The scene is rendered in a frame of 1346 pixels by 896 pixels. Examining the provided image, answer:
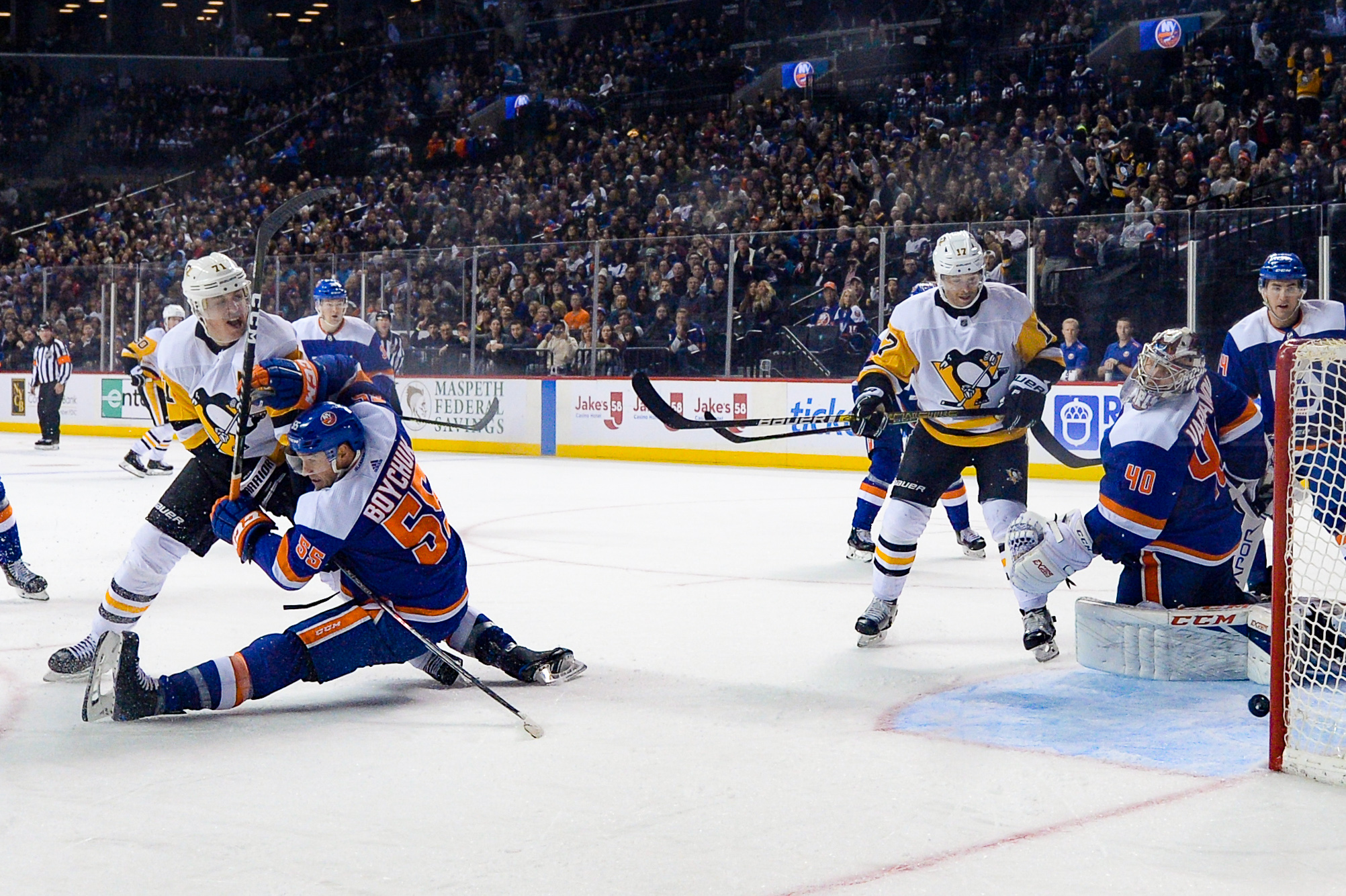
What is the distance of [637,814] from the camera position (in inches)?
97.6

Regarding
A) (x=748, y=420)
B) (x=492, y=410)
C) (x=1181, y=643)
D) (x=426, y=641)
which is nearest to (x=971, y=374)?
(x=748, y=420)

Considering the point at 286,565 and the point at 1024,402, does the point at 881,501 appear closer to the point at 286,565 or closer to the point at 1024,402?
the point at 1024,402

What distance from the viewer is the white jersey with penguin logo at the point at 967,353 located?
4.29 m

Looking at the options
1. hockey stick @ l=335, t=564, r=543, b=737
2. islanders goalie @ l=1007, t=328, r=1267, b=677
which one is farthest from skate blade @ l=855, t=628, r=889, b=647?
hockey stick @ l=335, t=564, r=543, b=737

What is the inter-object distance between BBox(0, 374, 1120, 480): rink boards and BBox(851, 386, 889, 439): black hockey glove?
6079 millimetres

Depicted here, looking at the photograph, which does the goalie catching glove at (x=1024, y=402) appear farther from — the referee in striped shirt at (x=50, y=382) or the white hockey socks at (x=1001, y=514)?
the referee in striped shirt at (x=50, y=382)

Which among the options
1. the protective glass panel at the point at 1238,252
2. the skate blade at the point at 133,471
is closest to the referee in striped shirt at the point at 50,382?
the skate blade at the point at 133,471

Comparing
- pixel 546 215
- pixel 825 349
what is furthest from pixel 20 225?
pixel 825 349

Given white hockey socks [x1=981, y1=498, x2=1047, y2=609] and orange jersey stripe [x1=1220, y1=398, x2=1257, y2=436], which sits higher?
orange jersey stripe [x1=1220, y1=398, x2=1257, y2=436]

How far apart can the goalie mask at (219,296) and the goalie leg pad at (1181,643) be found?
2.33m

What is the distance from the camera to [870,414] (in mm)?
4227

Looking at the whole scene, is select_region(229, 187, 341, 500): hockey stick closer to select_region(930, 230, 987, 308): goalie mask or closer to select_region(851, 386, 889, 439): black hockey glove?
select_region(851, 386, 889, 439): black hockey glove

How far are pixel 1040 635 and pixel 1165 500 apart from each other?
0.59m

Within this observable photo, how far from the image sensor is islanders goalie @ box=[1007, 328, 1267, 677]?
136 inches
